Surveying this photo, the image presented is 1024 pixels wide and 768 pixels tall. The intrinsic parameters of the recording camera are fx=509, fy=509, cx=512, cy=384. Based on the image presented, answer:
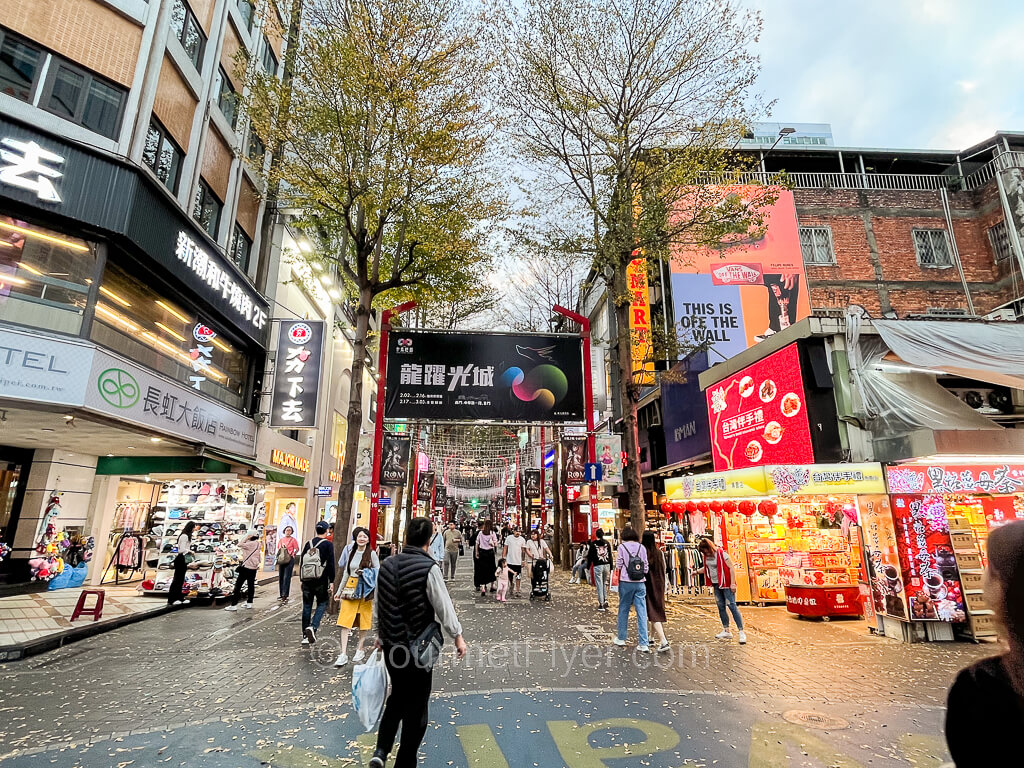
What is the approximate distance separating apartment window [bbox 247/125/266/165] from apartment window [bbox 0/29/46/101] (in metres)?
6.94

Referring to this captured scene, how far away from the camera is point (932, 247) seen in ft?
76.9

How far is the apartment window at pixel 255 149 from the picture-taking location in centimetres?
1611

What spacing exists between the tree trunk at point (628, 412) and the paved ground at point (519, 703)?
2.90m

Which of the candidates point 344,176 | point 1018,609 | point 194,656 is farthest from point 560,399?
point 1018,609

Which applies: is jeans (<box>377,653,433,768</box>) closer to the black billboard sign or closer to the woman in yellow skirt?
the woman in yellow skirt

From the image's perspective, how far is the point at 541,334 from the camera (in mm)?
13266

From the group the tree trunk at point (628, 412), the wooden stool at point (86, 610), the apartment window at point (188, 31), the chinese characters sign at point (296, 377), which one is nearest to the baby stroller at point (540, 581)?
the tree trunk at point (628, 412)

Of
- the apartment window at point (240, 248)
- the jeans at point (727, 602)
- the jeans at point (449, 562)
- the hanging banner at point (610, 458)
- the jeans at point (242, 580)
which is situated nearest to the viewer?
the jeans at point (727, 602)

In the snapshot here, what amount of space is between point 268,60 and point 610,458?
1844 centimetres

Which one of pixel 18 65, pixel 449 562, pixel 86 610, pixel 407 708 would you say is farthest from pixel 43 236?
pixel 449 562

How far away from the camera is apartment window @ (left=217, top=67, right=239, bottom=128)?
47.0 feet

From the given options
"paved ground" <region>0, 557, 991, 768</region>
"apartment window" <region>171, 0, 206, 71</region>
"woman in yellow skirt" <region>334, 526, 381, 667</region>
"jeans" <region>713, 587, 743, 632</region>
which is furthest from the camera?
"apartment window" <region>171, 0, 206, 71</region>

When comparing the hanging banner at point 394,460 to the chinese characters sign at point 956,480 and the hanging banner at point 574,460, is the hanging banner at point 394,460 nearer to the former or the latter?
the hanging banner at point 574,460

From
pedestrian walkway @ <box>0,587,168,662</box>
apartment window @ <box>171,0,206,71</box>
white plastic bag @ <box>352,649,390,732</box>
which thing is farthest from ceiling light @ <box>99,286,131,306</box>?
white plastic bag @ <box>352,649,390,732</box>
